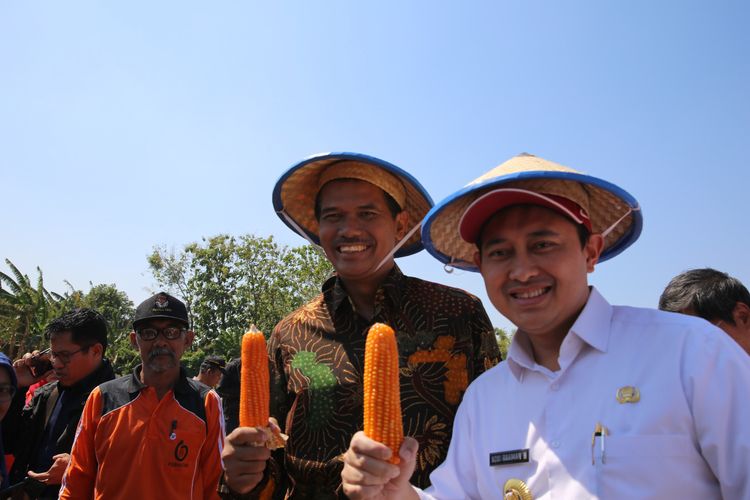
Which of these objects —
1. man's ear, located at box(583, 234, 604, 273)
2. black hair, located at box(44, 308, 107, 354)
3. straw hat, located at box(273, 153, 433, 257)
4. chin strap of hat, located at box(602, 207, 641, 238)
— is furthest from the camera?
black hair, located at box(44, 308, 107, 354)

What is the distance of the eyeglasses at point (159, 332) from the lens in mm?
4922

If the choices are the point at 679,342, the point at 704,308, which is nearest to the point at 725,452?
the point at 679,342

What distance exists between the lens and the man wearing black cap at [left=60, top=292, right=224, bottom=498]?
4.32 m

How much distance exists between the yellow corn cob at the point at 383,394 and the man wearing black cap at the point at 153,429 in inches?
120

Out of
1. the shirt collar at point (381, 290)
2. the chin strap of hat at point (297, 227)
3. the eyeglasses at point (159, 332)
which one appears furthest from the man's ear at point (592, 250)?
the eyeglasses at point (159, 332)

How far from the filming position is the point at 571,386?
208cm

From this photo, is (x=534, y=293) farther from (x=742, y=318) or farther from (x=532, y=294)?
(x=742, y=318)

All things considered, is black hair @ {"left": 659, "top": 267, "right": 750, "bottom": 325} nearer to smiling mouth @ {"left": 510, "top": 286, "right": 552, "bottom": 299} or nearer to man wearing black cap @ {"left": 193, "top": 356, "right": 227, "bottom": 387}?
smiling mouth @ {"left": 510, "top": 286, "right": 552, "bottom": 299}

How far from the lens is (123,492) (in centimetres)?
421

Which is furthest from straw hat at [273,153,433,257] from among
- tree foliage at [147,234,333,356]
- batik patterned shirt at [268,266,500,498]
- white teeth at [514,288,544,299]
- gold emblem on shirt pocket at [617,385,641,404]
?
tree foliage at [147,234,333,356]

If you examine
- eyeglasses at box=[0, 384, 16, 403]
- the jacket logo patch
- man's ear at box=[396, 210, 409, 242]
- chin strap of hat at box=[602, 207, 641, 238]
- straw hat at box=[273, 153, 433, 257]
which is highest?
straw hat at box=[273, 153, 433, 257]

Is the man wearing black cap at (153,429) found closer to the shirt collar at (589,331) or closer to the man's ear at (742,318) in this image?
the shirt collar at (589,331)

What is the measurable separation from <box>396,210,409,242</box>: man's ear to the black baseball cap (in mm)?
2459

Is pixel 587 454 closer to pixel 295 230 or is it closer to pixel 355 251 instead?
pixel 355 251
